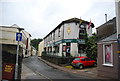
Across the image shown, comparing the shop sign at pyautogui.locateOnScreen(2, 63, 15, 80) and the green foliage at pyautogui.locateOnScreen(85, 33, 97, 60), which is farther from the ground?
the green foliage at pyautogui.locateOnScreen(85, 33, 97, 60)

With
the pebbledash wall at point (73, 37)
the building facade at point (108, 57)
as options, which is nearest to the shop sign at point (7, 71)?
the building facade at point (108, 57)

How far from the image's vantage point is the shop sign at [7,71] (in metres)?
6.91

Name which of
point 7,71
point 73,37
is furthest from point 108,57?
point 73,37

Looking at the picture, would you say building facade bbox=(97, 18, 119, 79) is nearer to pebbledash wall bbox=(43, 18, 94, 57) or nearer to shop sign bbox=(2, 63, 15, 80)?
shop sign bbox=(2, 63, 15, 80)

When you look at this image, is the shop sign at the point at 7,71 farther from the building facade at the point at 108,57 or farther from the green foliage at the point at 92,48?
the green foliage at the point at 92,48

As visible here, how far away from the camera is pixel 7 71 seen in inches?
275

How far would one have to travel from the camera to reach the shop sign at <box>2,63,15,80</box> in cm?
691

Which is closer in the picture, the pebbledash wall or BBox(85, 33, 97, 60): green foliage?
BBox(85, 33, 97, 60): green foliage

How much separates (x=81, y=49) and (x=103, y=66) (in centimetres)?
1068

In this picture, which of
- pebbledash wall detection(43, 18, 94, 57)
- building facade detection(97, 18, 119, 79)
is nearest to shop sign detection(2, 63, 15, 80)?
building facade detection(97, 18, 119, 79)

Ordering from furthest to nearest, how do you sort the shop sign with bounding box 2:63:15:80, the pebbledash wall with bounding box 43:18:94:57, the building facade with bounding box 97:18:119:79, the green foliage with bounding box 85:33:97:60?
the pebbledash wall with bounding box 43:18:94:57 → the green foliage with bounding box 85:33:97:60 → the building facade with bounding box 97:18:119:79 → the shop sign with bounding box 2:63:15:80

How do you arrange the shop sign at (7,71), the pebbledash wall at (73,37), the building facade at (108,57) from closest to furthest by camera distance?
the shop sign at (7,71)
the building facade at (108,57)
the pebbledash wall at (73,37)

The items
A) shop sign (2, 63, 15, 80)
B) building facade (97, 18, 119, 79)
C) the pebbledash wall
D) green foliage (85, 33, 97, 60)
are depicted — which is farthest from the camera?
the pebbledash wall

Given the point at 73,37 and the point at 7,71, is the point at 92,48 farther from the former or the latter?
the point at 7,71
